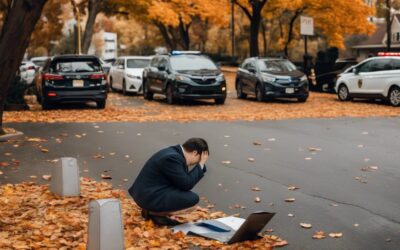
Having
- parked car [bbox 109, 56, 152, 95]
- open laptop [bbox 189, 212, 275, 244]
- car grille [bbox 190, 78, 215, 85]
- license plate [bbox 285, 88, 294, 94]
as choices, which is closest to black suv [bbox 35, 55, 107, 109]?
car grille [bbox 190, 78, 215, 85]

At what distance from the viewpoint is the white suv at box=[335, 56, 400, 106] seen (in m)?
20.5

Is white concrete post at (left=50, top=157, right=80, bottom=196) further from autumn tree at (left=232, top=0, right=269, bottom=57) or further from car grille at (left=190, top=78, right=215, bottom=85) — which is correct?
autumn tree at (left=232, top=0, right=269, bottom=57)

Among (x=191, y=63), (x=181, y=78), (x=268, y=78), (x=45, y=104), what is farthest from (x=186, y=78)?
(x=45, y=104)

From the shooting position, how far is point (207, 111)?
19.4m

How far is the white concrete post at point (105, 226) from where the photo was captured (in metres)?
5.38

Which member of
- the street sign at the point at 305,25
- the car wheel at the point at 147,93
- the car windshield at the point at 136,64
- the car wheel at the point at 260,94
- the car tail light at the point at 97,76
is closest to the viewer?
the car tail light at the point at 97,76

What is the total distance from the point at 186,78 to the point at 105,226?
15933mm

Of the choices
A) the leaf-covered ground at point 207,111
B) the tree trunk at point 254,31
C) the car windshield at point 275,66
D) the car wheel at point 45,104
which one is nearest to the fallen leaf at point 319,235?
the leaf-covered ground at point 207,111

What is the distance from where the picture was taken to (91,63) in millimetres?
19516

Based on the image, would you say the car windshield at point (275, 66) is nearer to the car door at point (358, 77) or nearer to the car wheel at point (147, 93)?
the car door at point (358, 77)

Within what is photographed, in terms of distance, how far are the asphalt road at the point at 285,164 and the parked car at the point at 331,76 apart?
11261 mm

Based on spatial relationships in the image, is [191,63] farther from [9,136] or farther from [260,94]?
[9,136]

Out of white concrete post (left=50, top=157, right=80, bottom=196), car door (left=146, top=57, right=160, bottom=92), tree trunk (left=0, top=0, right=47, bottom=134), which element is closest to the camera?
white concrete post (left=50, top=157, right=80, bottom=196)

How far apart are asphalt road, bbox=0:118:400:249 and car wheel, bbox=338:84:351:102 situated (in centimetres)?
661
